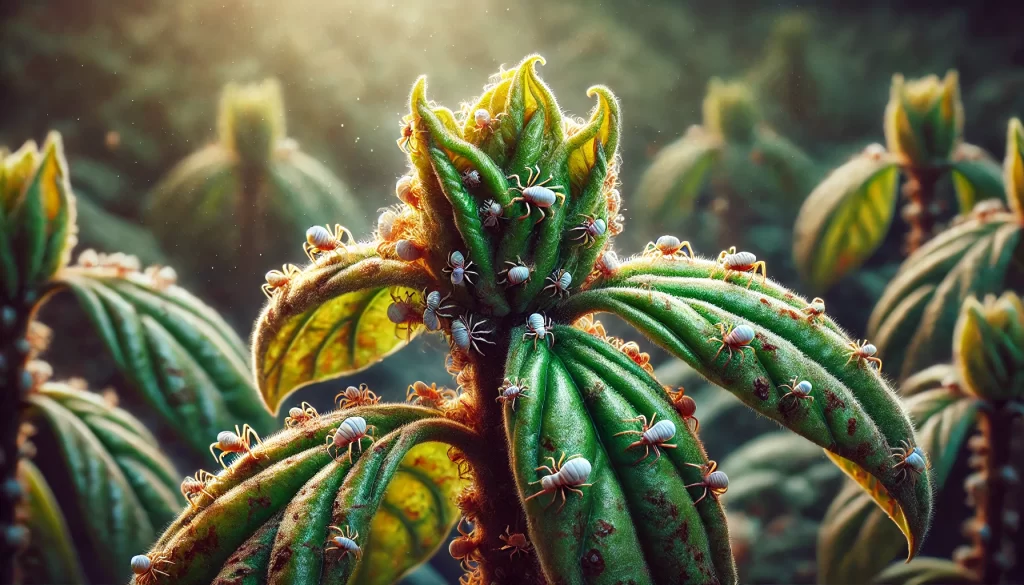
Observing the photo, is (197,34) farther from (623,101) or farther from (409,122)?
(409,122)

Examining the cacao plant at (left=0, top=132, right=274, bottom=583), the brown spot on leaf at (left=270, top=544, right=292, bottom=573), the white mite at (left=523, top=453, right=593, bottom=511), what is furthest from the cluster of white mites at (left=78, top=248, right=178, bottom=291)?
the white mite at (left=523, top=453, right=593, bottom=511)

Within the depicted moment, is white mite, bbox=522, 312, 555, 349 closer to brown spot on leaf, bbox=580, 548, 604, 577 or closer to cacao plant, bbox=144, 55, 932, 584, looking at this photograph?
cacao plant, bbox=144, 55, 932, 584

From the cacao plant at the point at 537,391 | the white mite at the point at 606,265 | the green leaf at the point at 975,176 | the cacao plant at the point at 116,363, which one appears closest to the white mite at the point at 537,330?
the cacao plant at the point at 537,391

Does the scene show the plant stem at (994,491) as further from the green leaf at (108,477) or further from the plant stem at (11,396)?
the plant stem at (11,396)

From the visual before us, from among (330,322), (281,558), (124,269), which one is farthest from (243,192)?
(281,558)

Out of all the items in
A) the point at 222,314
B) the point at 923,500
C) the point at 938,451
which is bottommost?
the point at 923,500

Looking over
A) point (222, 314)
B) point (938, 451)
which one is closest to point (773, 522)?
point (938, 451)
